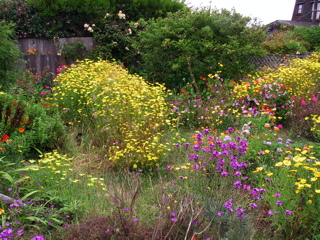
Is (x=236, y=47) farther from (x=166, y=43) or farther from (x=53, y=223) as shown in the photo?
(x=53, y=223)

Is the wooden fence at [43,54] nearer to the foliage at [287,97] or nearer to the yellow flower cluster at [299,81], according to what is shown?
the foliage at [287,97]

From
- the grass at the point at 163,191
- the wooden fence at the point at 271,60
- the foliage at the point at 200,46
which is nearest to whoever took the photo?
the grass at the point at 163,191

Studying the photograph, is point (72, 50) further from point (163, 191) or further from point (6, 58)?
point (163, 191)

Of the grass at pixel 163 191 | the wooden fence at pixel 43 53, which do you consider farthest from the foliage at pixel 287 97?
the wooden fence at pixel 43 53

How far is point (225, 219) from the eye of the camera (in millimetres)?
2699

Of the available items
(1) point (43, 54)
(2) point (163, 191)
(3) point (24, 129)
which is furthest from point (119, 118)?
(1) point (43, 54)

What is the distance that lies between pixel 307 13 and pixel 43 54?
32.5m

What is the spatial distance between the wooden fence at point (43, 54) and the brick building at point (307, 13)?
97.1 ft

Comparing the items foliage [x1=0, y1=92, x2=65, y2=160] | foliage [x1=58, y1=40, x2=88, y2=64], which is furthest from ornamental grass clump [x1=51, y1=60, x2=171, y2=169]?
foliage [x1=58, y1=40, x2=88, y2=64]

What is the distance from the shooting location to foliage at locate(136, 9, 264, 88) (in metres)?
7.31

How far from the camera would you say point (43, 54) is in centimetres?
906

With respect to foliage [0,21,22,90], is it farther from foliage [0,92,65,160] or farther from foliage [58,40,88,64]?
foliage [58,40,88,64]

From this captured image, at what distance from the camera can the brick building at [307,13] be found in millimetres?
31984

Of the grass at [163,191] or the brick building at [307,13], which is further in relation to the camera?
the brick building at [307,13]
